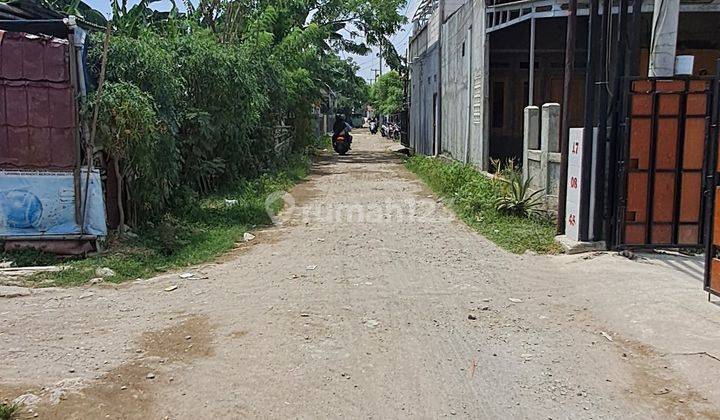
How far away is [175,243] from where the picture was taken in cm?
859

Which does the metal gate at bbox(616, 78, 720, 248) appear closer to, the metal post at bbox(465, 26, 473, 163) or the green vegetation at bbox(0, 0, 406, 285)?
the green vegetation at bbox(0, 0, 406, 285)

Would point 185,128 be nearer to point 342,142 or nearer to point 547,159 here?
point 547,159

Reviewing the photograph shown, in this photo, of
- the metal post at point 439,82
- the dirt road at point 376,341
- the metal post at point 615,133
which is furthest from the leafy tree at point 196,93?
the metal post at point 615,133

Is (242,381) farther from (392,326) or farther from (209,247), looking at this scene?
(209,247)

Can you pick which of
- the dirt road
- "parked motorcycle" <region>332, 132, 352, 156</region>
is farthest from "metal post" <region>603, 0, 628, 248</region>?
"parked motorcycle" <region>332, 132, 352, 156</region>

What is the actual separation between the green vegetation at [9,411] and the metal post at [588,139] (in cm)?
625

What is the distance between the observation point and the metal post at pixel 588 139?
310 inches

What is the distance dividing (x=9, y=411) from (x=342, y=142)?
86.4 ft

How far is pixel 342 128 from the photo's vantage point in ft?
97.3

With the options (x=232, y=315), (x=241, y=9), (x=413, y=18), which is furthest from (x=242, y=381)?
(x=413, y=18)

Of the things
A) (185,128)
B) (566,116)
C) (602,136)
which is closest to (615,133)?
(602,136)

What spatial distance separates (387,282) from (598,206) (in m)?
2.87

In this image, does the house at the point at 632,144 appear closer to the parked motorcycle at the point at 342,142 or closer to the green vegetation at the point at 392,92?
the parked motorcycle at the point at 342,142

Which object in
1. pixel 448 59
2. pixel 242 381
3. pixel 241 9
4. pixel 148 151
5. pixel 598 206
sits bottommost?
pixel 242 381
